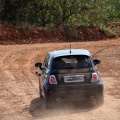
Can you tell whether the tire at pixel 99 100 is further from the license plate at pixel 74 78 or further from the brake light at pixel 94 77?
the license plate at pixel 74 78

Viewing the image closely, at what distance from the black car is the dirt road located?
0.39 meters

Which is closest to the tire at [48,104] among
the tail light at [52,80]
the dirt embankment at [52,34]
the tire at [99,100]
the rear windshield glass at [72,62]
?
the tail light at [52,80]

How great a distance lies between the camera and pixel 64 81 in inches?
452

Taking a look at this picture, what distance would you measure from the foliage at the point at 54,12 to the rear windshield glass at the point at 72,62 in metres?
25.8

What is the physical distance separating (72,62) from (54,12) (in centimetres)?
2728

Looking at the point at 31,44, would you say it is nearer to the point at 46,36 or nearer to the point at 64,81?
the point at 46,36

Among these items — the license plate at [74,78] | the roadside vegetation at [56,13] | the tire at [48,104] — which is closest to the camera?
the license plate at [74,78]

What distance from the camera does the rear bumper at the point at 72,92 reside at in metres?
11.4

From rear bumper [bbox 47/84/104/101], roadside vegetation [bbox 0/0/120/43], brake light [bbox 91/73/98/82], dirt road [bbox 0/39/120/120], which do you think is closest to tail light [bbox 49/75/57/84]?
rear bumper [bbox 47/84/104/101]

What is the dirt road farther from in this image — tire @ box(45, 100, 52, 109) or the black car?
the black car

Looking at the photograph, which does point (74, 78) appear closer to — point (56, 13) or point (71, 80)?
point (71, 80)

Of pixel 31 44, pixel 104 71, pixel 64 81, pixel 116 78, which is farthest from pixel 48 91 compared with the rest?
pixel 31 44

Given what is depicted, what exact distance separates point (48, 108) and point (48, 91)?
0.54 m

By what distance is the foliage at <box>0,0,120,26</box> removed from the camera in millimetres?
37844
